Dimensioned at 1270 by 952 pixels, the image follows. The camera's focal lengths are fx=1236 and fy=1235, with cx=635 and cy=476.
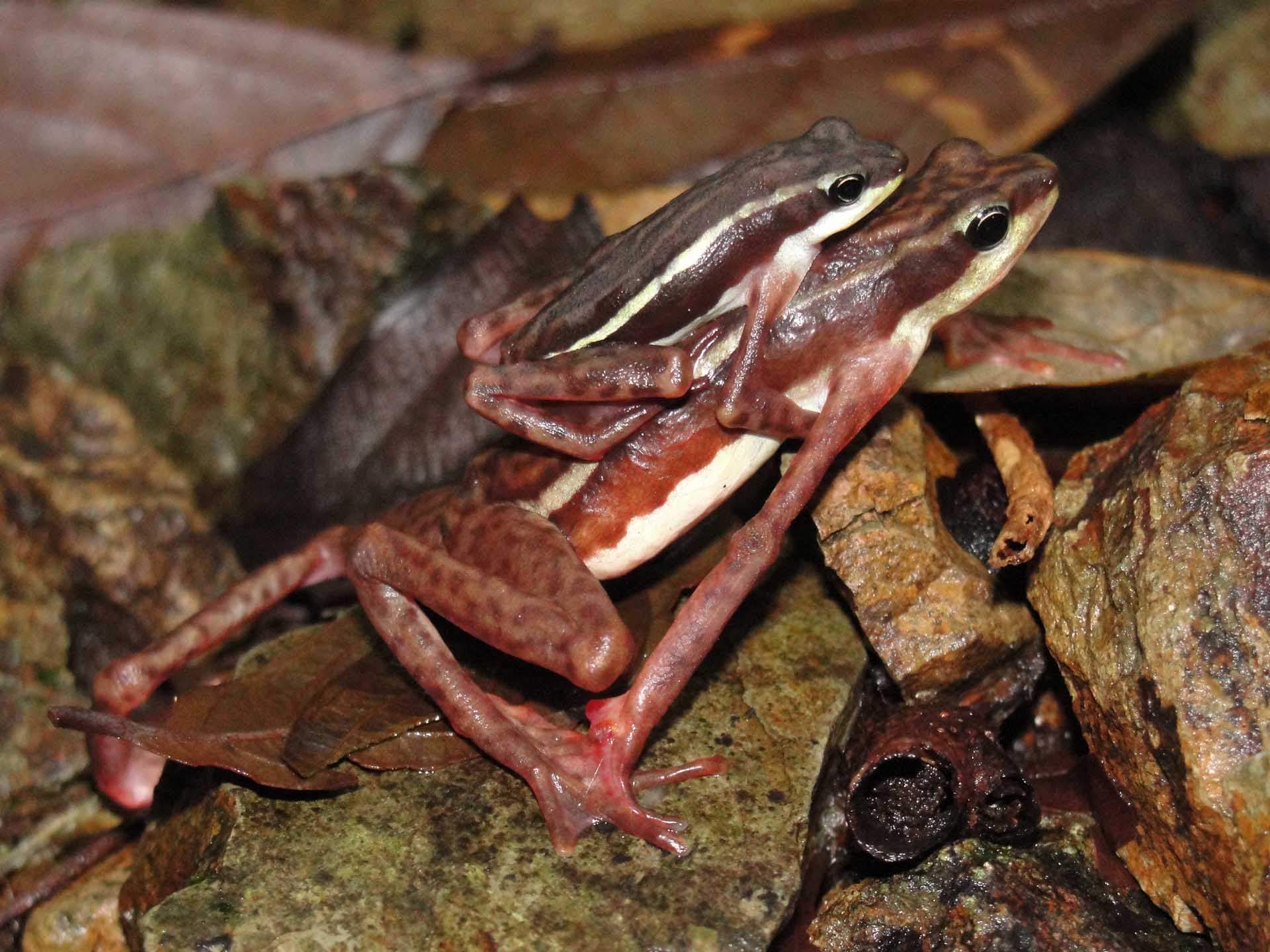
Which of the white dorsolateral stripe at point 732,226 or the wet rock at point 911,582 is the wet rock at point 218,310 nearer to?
the white dorsolateral stripe at point 732,226

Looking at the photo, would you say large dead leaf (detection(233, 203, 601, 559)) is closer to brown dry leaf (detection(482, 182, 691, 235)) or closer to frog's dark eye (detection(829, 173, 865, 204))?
brown dry leaf (detection(482, 182, 691, 235))

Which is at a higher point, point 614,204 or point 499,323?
point 499,323

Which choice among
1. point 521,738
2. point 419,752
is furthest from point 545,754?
point 419,752

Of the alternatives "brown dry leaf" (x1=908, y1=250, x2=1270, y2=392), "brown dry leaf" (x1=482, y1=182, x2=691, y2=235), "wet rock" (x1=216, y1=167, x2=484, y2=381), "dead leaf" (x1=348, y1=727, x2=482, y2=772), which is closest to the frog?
"brown dry leaf" (x1=908, y1=250, x2=1270, y2=392)

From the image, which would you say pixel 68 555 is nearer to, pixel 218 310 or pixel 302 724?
pixel 218 310

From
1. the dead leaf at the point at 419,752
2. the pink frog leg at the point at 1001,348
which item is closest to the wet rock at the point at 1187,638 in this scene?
the pink frog leg at the point at 1001,348

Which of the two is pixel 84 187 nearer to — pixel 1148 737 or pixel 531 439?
pixel 531 439

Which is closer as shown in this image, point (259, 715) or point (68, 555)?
point (259, 715)
